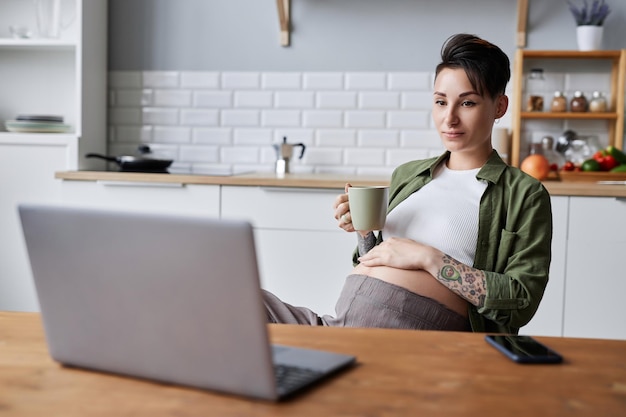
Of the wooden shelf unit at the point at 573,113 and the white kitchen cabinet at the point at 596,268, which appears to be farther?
the wooden shelf unit at the point at 573,113

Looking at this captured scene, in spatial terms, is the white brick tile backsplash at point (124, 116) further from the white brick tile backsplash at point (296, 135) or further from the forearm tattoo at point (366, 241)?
the forearm tattoo at point (366, 241)

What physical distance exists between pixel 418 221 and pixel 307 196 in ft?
5.17

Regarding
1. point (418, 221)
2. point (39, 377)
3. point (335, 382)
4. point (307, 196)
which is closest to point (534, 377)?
point (335, 382)

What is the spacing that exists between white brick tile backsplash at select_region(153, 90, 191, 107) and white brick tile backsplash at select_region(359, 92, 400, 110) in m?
0.94

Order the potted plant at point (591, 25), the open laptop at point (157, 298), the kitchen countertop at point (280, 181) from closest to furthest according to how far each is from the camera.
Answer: the open laptop at point (157, 298), the kitchen countertop at point (280, 181), the potted plant at point (591, 25)

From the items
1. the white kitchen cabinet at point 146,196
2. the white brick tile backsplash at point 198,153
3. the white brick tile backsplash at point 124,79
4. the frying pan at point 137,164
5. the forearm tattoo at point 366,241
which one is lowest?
the white kitchen cabinet at point 146,196

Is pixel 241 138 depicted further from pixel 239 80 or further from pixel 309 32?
pixel 309 32

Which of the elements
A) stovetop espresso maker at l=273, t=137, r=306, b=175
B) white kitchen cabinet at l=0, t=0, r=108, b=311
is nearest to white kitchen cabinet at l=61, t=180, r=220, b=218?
white kitchen cabinet at l=0, t=0, r=108, b=311

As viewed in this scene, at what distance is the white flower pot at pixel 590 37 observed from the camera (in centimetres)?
373

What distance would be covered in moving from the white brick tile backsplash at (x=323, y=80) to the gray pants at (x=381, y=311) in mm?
2438

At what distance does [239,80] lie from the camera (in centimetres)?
416

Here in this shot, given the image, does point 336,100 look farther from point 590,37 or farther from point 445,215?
point 445,215

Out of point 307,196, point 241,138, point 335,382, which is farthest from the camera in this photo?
point 241,138

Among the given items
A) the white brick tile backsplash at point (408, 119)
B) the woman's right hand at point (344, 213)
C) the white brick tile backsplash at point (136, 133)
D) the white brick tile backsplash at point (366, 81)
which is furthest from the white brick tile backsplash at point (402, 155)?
the woman's right hand at point (344, 213)
